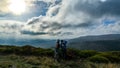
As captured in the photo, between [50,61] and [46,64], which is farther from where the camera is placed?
[50,61]

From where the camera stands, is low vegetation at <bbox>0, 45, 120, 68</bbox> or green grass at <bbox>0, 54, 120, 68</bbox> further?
low vegetation at <bbox>0, 45, 120, 68</bbox>

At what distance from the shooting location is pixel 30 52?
67188mm

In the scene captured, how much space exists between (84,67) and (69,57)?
14528 millimetres

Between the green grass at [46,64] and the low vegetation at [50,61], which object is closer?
the green grass at [46,64]

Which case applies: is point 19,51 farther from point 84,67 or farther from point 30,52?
point 84,67

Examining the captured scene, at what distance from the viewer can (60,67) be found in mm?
30359

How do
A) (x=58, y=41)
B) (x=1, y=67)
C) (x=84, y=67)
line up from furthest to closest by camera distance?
(x=58, y=41) → (x=84, y=67) → (x=1, y=67)

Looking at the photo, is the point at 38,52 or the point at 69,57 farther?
the point at 38,52

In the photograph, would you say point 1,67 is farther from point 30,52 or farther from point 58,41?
point 30,52

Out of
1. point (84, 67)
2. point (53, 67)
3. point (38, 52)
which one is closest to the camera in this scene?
point (53, 67)

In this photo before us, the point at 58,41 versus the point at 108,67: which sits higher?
the point at 58,41

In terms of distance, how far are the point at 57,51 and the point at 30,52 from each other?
87.0ft

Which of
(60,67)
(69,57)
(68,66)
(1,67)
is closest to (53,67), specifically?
(60,67)

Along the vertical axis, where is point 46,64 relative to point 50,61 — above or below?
below
